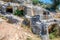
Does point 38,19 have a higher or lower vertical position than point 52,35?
higher

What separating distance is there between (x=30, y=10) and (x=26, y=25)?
378 centimetres

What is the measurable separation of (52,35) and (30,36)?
1833 millimetres

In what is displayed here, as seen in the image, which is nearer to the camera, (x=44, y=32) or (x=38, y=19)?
(x=44, y=32)

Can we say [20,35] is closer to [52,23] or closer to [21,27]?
[21,27]

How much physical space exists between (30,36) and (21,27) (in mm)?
1360

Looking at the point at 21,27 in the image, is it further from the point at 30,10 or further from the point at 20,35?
the point at 30,10

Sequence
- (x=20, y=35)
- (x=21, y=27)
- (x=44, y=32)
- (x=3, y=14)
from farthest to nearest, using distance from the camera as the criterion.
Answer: (x=3, y=14)
(x=21, y=27)
(x=44, y=32)
(x=20, y=35)

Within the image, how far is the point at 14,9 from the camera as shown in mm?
18859

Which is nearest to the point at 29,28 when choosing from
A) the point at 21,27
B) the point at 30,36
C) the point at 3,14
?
the point at 21,27

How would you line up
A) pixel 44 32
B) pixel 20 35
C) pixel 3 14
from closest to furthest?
pixel 20 35
pixel 44 32
pixel 3 14

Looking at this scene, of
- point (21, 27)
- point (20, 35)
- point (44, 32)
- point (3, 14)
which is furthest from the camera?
point (3, 14)

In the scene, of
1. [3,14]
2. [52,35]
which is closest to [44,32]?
[52,35]

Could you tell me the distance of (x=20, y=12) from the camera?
1870 centimetres

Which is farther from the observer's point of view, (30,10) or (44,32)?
(30,10)
